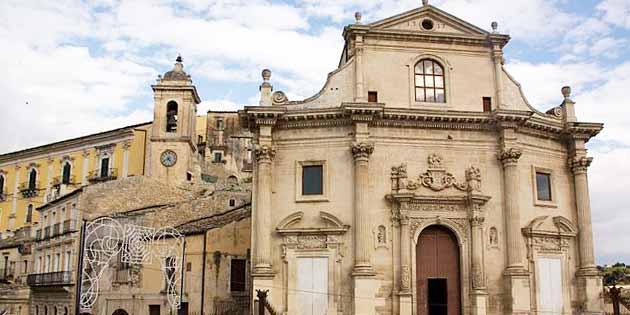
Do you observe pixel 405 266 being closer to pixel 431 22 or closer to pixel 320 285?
pixel 320 285

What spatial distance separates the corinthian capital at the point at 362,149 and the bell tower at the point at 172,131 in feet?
80.6

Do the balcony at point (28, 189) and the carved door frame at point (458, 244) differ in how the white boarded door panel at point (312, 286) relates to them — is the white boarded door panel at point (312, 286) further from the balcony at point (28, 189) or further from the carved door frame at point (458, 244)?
the balcony at point (28, 189)

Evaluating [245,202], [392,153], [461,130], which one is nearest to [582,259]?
[461,130]

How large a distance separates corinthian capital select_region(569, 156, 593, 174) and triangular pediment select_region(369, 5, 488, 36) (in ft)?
18.2

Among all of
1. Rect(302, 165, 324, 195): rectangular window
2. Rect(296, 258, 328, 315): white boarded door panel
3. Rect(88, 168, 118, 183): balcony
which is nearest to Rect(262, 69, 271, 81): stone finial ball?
Rect(302, 165, 324, 195): rectangular window

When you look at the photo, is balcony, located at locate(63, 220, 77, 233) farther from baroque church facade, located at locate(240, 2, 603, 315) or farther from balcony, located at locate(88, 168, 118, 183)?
baroque church facade, located at locate(240, 2, 603, 315)

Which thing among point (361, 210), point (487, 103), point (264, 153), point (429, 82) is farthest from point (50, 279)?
point (487, 103)

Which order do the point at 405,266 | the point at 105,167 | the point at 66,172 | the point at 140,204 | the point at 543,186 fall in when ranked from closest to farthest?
1. the point at 405,266
2. the point at 543,186
3. the point at 140,204
4. the point at 105,167
5. the point at 66,172

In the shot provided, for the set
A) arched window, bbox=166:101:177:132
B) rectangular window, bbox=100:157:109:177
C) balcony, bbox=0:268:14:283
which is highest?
arched window, bbox=166:101:177:132

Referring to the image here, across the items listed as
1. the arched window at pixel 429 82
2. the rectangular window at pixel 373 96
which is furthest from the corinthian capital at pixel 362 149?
the arched window at pixel 429 82

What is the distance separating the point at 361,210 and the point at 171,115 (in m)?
27.0

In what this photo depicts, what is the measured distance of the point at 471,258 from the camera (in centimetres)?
2222

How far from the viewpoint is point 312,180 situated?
22578mm

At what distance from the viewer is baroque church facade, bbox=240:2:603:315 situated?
21.7 m
